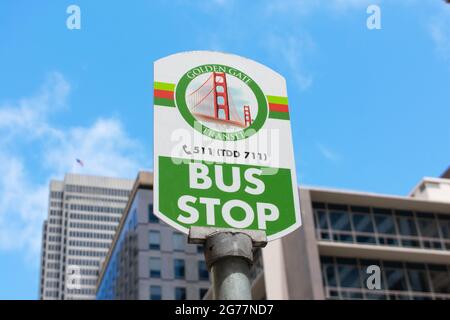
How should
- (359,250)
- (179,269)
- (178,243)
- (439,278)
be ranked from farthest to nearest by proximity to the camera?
(178,243) < (179,269) < (439,278) < (359,250)

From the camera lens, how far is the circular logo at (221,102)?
5.70 meters

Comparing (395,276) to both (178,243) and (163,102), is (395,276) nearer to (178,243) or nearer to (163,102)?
(163,102)

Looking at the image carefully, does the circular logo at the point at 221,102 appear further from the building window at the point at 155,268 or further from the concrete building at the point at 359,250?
the building window at the point at 155,268

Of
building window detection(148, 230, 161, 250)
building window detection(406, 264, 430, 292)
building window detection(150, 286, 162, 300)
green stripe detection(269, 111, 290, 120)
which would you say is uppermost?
building window detection(148, 230, 161, 250)

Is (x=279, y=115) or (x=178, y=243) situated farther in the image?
(x=178, y=243)

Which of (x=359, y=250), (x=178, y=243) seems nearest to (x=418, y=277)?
(x=359, y=250)

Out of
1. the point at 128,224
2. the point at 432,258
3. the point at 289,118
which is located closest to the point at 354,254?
the point at 432,258

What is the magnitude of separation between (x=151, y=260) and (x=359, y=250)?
42729mm

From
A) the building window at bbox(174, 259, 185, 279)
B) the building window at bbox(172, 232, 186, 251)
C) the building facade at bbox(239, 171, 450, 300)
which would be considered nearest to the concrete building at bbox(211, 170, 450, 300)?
the building facade at bbox(239, 171, 450, 300)

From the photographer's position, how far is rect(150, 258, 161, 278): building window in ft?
265

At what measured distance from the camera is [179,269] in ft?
270

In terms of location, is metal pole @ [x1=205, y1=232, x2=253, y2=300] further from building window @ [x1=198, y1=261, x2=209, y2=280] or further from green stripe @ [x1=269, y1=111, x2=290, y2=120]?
building window @ [x1=198, y1=261, x2=209, y2=280]

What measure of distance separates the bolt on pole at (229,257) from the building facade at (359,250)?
3502 cm

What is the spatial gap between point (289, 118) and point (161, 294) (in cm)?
7438
